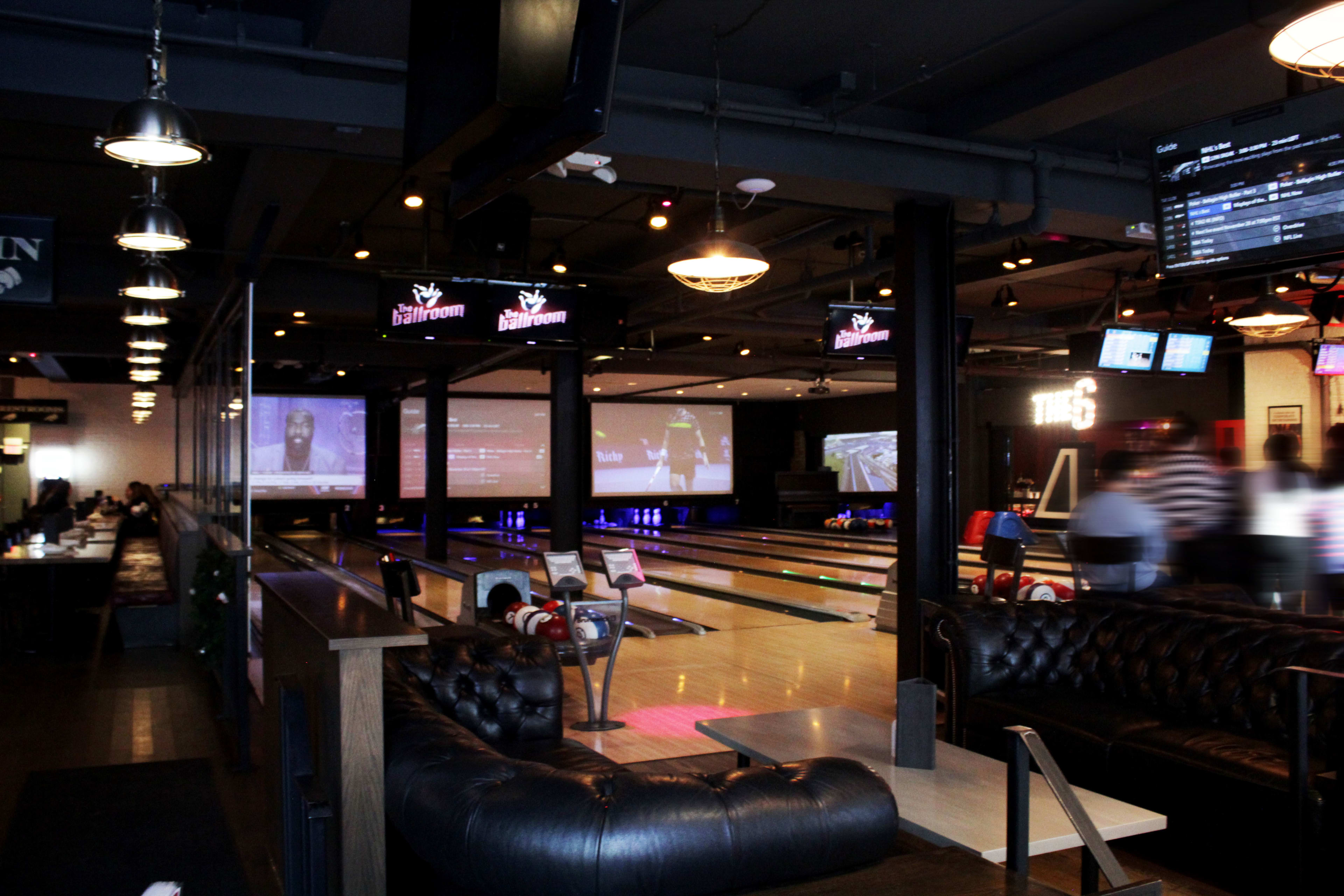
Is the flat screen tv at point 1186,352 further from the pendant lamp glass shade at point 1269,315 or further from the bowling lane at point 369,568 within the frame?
the bowling lane at point 369,568

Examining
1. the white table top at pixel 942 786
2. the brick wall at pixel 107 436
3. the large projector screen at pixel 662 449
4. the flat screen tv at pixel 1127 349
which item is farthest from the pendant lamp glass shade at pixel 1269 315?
the brick wall at pixel 107 436

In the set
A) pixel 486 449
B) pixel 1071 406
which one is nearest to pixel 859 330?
pixel 1071 406

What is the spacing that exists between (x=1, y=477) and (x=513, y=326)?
15.9m

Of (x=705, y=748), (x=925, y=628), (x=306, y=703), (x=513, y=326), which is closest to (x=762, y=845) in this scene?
(x=306, y=703)

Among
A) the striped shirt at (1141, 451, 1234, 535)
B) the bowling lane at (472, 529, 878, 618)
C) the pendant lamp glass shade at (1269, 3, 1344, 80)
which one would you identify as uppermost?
the pendant lamp glass shade at (1269, 3, 1344, 80)

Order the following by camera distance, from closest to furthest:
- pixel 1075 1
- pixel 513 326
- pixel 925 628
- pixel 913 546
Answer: pixel 1075 1, pixel 925 628, pixel 913 546, pixel 513 326

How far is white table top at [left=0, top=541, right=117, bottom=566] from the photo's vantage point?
24.2 feet

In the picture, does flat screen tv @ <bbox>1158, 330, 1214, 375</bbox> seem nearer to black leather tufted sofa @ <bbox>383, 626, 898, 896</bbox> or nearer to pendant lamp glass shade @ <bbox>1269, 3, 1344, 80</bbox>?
pendant lamp glass shade @ <bbox>1269, 3, 1344, 80</bbox>

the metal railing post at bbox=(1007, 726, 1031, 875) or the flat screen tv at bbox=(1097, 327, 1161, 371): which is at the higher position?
the flat screen tv at bbox=(1097, 327, 1161, 371)

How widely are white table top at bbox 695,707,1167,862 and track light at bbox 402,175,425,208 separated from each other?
3.53m

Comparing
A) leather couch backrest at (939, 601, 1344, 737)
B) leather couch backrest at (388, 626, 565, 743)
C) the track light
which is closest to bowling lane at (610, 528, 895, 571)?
leather couch backrest at (939, 601, 1344, 737)

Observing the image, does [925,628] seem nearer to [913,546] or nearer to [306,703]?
[913,546]

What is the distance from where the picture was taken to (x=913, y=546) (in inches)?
225

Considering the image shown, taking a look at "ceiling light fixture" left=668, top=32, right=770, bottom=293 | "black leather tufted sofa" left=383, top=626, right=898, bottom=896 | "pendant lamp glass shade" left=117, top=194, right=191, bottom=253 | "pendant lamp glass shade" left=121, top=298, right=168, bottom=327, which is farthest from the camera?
"pendant lamp glass shade" left=121, top=298, right=168, bottom=327
